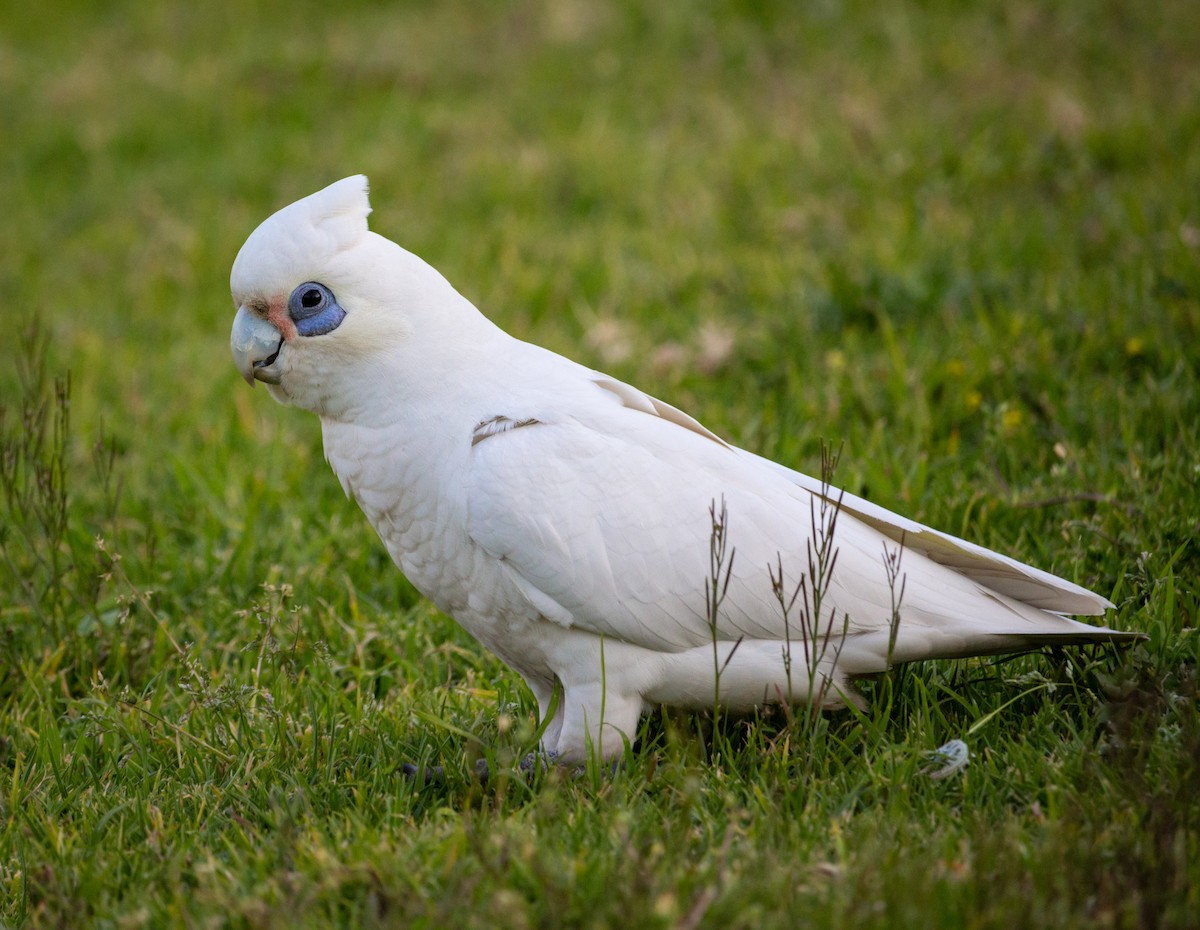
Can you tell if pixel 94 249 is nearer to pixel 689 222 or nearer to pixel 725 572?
A: pixel 689 222

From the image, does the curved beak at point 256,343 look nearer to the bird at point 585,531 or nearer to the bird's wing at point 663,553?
the bird at point 585,531

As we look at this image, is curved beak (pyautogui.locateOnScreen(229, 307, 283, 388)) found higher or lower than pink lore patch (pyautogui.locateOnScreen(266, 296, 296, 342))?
lower

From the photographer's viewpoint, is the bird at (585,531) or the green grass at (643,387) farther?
the bird at (585,531)

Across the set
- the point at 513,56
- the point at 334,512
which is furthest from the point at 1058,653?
the point at 513,56

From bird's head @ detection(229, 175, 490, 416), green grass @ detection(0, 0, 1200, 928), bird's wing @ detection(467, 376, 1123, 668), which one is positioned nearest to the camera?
green grass @ detection(0, 0, 1200, 928)

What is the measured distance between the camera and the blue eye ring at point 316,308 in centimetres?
252

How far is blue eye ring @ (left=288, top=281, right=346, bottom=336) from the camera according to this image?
252cm

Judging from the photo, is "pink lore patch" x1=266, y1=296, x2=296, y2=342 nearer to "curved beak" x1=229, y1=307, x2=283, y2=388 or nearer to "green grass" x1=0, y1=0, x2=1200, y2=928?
"curved beak" x1=229, y1=307, x2=283, y2=388

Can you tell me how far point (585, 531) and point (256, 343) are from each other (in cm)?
86

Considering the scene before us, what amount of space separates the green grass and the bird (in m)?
0.17

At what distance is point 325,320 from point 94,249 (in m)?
4.31

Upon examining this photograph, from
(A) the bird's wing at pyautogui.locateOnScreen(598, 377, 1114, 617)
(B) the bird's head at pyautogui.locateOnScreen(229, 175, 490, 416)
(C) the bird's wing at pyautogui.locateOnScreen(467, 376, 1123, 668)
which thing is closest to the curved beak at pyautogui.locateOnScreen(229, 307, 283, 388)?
(B) the bird's head at pyautogui.locateOnScreen(229, 175, 490, 416)

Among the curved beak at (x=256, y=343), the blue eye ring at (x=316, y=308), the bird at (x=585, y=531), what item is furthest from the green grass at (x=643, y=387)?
the blue eye ring at (x=316, y=308)

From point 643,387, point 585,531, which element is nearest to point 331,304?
point 585,531
